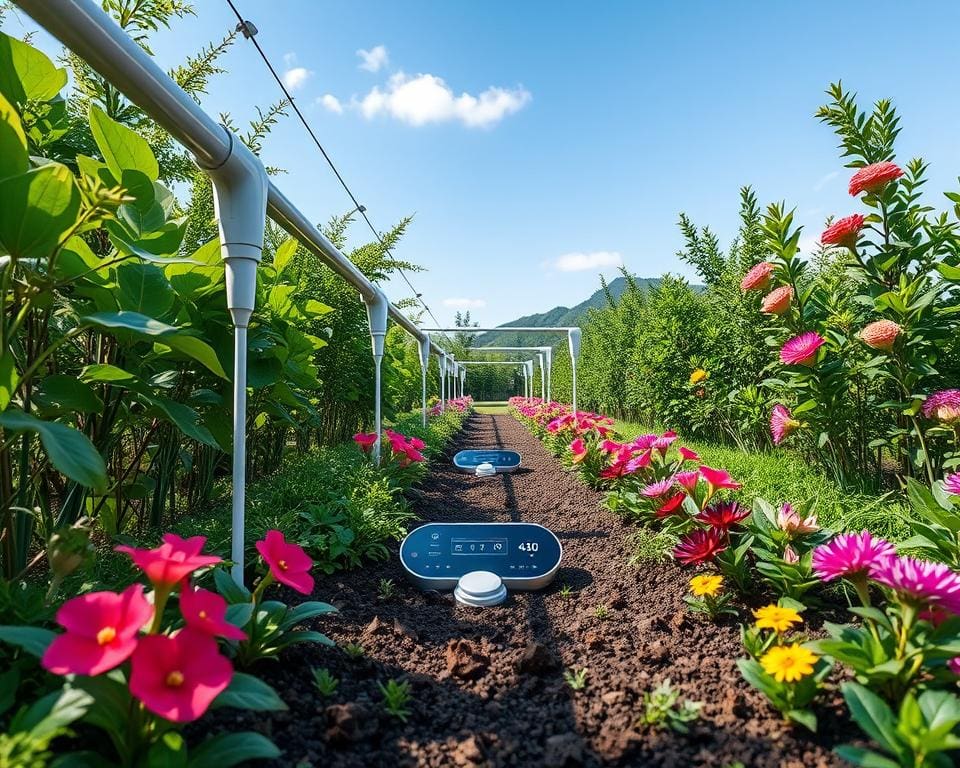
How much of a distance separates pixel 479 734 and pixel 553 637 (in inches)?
22.3

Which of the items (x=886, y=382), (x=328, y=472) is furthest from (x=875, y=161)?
(x=328, y=472)

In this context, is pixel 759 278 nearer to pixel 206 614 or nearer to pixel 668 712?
pixel 668 712

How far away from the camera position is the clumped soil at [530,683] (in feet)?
3.26

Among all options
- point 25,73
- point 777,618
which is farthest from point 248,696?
point 25,73

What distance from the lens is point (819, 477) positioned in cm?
288

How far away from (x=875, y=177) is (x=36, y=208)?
286 centimetres

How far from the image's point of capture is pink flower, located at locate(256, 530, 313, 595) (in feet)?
3.61

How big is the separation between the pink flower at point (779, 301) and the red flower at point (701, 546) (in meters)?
1.24

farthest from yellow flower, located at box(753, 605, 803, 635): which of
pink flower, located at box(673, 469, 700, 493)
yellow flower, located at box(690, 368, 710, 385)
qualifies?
yellow flower, located at box(690, 368, 710, 385)

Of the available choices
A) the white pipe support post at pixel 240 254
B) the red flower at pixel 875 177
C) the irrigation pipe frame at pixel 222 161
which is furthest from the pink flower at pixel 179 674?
the red flower at pixel 875 177

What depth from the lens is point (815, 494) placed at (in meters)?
2.37

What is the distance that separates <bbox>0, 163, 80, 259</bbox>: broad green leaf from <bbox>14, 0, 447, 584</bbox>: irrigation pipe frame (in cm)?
26

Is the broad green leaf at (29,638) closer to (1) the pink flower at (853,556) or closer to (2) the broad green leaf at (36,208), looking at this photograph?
(2) the broad green leaf at (36,208)

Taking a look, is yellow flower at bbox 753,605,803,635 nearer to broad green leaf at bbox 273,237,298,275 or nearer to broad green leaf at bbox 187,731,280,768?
broad green leaf at bbox 187,731,280,768
